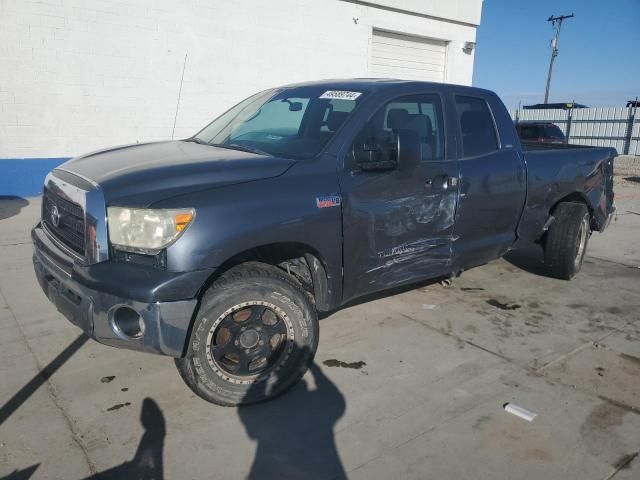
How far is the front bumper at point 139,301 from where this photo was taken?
2627 mm

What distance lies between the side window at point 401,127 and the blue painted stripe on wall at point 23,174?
758 centimetres

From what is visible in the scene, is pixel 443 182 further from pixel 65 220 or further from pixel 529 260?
pixel 529 260

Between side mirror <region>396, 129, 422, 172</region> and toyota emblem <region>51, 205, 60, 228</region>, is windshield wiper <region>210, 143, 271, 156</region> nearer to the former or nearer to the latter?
side mirror <region>396, 129, 422, 172</region>

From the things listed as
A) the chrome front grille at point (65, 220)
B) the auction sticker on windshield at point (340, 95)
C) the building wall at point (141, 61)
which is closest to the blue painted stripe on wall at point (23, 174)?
the building wall at point (141, 61)

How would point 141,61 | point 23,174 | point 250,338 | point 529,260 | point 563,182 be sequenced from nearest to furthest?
point 250,338
point 563,182
point 529,260
point 23,174
point 141,61

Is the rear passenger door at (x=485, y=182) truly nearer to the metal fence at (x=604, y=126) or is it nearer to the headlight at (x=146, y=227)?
the headlight at (x=146, y=227)

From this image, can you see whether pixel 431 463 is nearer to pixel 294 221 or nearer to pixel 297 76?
pixel 294 221

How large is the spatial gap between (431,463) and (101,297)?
6.22 ft

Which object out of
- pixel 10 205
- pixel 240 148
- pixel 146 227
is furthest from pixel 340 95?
pixel 10 205

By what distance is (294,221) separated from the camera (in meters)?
3.02

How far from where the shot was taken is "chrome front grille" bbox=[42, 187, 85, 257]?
115 inches

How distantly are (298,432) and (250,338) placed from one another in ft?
1.98

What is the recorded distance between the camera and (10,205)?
28.5ft

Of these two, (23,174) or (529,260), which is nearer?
(529,260)
